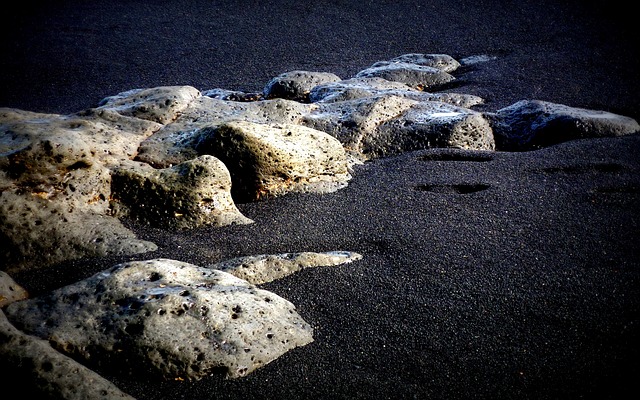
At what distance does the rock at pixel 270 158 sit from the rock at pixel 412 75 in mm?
2163

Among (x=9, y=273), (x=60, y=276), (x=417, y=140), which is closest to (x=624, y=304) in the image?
(x=417, y=140)

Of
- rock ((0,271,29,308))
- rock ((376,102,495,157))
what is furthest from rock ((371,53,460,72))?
rock ((0,271,29,308))

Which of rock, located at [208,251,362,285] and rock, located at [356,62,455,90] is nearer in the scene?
rock, located at [208,251,362,285]

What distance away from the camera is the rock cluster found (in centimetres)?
223

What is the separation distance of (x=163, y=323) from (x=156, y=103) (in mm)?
2474

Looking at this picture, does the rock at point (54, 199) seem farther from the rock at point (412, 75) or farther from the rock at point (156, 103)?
the rock at point (412, 75)

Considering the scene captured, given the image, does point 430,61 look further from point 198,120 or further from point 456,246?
point 456,246

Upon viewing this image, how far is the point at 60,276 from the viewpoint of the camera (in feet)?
9.08

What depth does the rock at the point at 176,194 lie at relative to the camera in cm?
327

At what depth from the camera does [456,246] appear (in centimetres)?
304

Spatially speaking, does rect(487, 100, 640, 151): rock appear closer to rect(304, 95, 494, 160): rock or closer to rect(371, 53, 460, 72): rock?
rect(304, 95, 494, 160): rock

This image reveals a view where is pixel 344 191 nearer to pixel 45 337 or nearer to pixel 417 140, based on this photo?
pixel 417 140

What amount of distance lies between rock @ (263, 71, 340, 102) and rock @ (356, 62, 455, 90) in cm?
63

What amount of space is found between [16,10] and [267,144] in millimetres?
6736
